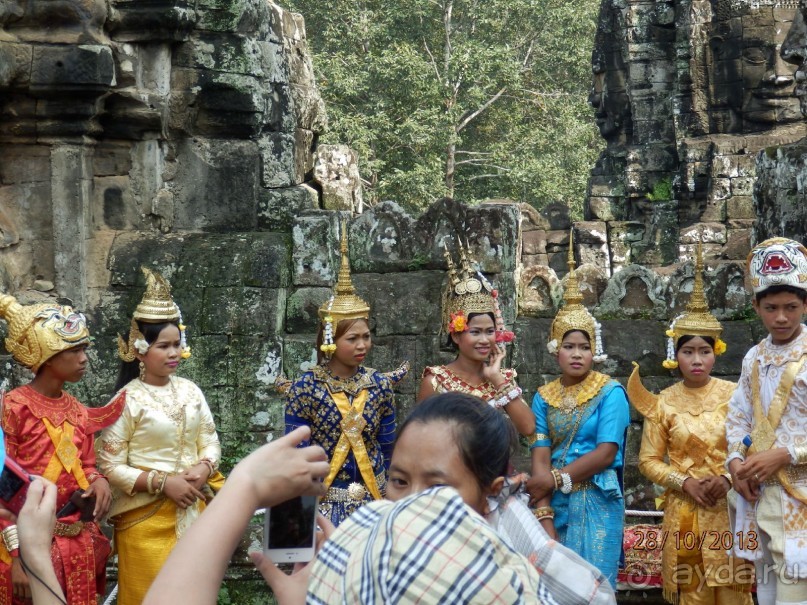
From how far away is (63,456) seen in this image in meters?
5.16

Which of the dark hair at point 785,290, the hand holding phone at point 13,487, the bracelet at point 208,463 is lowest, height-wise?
the bracelet at point 208,463

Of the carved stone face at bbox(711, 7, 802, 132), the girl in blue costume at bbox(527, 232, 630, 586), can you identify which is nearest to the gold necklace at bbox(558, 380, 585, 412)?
the girl in blue costume at bbox(527, 232, 630, 586)

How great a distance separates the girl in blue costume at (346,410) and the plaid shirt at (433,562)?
10.1ft

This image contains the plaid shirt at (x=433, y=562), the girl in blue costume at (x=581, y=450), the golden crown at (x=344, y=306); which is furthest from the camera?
the golden crown at (x=344, y=306)

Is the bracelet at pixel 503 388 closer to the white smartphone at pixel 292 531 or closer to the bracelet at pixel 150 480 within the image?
the bracelet at pixel 150 480

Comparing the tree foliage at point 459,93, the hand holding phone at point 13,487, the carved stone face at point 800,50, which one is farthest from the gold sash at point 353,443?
the tree foliage at point 459,93

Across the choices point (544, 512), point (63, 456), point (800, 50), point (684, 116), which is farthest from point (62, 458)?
point (684, 116)

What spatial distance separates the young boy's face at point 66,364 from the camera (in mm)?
5148

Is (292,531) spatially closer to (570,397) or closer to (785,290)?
(785,290)

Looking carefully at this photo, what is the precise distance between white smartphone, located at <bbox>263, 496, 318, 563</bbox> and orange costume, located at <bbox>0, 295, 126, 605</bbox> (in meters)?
2.70

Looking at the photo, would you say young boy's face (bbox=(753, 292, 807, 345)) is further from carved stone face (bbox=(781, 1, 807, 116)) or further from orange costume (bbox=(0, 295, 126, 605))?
carved stone face (bbox=(781, 1, 807, 116))

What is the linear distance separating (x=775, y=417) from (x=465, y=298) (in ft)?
4.64

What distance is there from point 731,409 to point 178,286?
3170mm

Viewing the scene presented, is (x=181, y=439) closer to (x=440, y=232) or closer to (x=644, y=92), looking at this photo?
(x=440, y=232)
